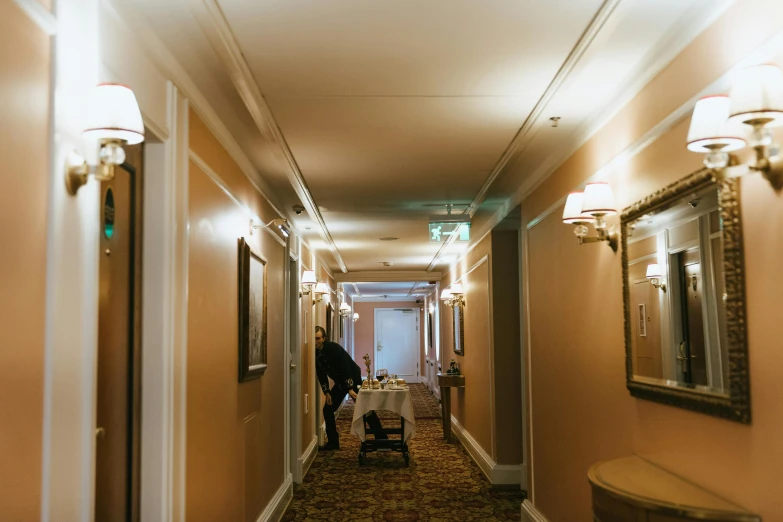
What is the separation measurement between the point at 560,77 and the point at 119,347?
229 centimetres

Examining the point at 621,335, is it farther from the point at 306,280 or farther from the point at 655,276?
the point at 306,280

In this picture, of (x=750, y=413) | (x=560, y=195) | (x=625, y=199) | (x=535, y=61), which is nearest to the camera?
(x=750, y=413)

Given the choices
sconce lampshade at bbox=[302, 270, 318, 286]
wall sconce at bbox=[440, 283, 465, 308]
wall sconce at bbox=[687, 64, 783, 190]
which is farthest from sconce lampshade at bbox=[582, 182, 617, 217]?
wall sconce at bbox=[440, 283, 465, 308]

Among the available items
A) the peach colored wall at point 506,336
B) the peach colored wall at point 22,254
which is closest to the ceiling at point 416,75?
the peach colored wall at point 22,254

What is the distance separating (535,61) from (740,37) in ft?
3.38

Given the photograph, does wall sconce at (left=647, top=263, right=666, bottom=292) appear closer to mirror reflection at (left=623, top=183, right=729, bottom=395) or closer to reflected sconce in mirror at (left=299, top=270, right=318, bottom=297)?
mirror reflection at (left=623, top=183, right=729, bottom=395)

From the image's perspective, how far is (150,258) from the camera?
3.08 meters

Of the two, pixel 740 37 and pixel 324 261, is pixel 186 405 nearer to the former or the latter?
pixel 740 37

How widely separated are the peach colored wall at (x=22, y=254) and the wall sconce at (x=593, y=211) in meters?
2.45

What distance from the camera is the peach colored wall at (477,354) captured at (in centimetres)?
763

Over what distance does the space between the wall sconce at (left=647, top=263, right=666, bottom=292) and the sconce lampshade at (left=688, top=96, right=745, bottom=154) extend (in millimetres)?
837

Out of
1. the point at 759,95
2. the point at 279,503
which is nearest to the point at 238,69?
the point at 759,95

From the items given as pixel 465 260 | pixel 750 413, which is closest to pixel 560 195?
pixel 750 413

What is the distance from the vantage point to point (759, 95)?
2.04 meters
